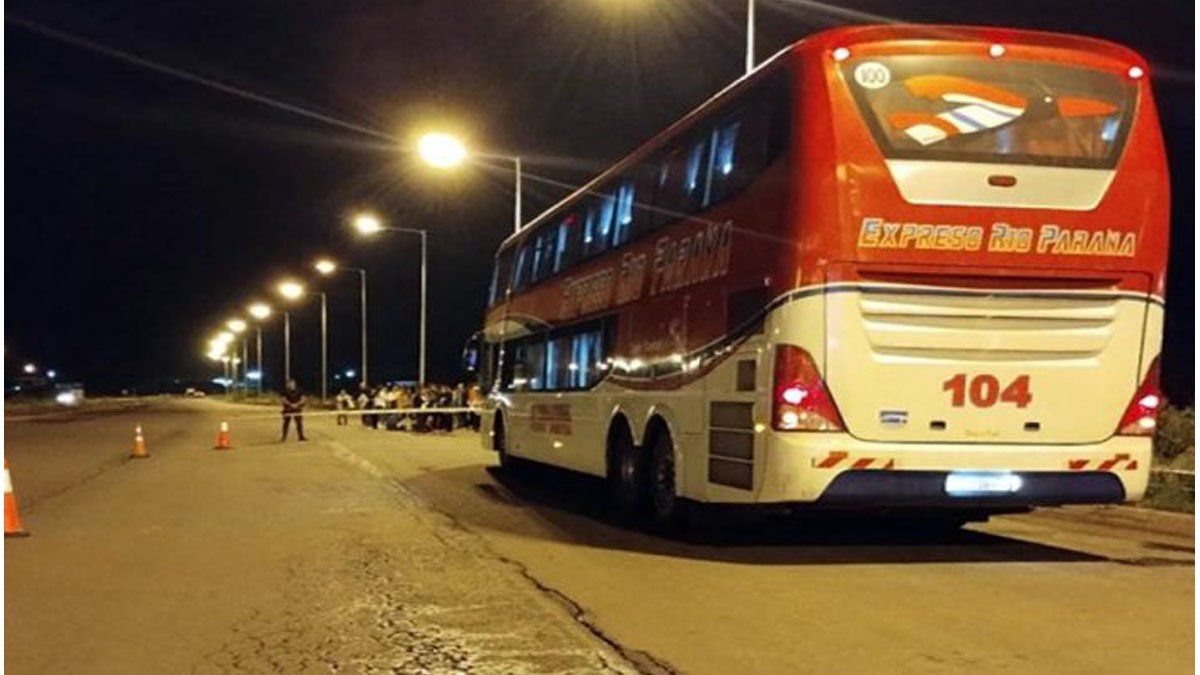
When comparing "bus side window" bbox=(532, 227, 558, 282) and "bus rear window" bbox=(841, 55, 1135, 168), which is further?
"bus side window" bbox=(532, 227, 558, 282)

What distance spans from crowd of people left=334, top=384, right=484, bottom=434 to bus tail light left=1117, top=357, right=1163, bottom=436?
2768 cm

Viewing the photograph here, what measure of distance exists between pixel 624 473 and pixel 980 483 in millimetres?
4774

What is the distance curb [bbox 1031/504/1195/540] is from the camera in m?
13.0

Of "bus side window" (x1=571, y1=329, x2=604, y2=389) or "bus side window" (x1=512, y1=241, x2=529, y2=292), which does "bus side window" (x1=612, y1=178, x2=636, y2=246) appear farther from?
"bus side window" (x1=512, y1=241, x2=529, y2=292)

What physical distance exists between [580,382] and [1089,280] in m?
7.08

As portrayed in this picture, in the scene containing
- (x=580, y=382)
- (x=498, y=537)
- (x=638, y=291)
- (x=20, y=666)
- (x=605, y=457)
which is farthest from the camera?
(x=580, y=382)

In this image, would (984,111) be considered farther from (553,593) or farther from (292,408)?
(292,408)

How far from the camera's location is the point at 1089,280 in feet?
32.9

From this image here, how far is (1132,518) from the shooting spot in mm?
13883

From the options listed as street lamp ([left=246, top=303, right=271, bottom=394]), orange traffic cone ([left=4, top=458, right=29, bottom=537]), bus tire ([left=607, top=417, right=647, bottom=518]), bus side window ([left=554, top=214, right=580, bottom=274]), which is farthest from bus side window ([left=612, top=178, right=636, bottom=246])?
street lamp ([left=246, top=303, right=271, bottom=394])

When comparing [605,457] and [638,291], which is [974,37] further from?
[605,457]

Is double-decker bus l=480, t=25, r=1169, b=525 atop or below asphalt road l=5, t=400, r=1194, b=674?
atop

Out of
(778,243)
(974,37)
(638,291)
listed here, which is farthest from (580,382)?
(974,37)

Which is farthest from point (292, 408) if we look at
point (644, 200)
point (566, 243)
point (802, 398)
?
point (802, 398)
